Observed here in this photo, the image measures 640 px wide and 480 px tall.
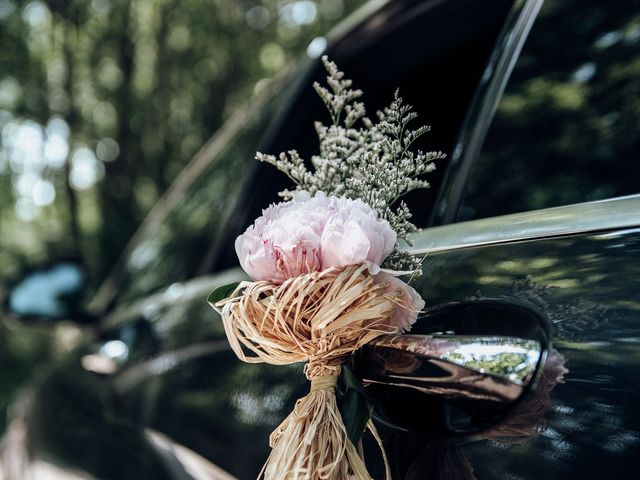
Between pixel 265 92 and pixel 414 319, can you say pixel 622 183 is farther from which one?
pixel 265 92

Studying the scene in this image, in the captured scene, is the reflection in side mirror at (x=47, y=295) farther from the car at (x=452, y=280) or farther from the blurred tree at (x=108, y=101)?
the blurred tree at (x=108, y=101)

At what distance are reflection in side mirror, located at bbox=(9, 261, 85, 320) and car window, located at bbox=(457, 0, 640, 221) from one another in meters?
1.99

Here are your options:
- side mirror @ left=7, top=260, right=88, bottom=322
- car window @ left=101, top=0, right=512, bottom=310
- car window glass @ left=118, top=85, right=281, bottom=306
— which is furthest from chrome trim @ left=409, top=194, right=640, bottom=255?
side mirror @ left=7, top=260, right=88, bottom=322

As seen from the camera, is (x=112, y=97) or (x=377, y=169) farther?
(x=112, y=97)

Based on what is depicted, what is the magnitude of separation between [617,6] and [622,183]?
36 centimetres

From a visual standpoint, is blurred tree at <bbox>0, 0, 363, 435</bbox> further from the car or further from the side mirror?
the car

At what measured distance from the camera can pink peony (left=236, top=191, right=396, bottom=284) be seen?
1.20 metres

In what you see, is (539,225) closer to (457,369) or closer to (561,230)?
(561,230)

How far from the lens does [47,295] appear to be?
3264mm

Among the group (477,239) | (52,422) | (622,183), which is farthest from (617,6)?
(52,422)

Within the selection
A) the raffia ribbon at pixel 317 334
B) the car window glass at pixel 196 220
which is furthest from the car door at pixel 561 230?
the car window glass at pixel 196 220

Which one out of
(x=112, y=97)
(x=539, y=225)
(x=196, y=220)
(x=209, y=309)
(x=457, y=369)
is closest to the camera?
(x=457, y=369)

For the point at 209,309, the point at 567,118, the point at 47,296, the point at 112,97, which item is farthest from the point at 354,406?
the point at 112,97

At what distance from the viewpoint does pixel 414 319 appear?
4.09ft
